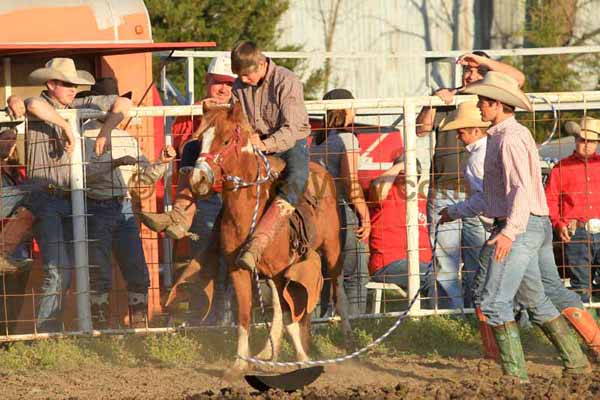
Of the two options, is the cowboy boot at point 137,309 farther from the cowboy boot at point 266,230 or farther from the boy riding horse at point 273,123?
the cowboy boot at point 266,230

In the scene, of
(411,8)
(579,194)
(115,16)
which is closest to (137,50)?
(115,16)

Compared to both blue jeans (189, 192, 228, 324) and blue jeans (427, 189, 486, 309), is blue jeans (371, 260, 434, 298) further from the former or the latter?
blue jeans (189, 192, 228, 324)

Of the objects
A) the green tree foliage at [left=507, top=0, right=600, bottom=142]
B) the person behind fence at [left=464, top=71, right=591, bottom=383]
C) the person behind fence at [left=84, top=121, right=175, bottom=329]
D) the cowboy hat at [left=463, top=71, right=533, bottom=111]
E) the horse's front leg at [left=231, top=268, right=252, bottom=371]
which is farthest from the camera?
the green tree foliage at [left=507, top=0, right=600, bottom=142]

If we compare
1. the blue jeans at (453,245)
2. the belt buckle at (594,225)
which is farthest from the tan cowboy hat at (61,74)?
the belt buckle at (594,225)

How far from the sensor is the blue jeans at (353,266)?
11.0 metres

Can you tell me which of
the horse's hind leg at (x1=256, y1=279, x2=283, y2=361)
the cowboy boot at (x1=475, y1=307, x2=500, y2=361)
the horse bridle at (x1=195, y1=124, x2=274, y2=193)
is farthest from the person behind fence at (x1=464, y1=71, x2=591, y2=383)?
the horse's hind leg at (x1=256, y1=279, x2=283, y2=361)

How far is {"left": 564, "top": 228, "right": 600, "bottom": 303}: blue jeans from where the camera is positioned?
36.0ft

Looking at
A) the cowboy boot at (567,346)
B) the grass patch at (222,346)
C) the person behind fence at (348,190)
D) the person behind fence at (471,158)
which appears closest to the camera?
the cowboy boot at (567,346)

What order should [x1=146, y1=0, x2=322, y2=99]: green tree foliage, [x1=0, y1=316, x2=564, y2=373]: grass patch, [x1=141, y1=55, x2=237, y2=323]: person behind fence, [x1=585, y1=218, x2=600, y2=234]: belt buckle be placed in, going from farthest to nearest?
1. [x1=146, y1=0, x2=322, y2=99]: green tree foliage
2. [x1=585, y1=218, x2=600, y2=234]: belt buckle
3. [x1=0, y1=316, x2=564, y2=373]: grass patch
4. [x1=141, y1=55, x2=237, y2=323]: person behind fence

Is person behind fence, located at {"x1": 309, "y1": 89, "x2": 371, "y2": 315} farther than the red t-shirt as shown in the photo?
No

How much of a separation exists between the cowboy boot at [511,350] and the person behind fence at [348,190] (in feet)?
8.53

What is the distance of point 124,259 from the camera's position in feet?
35.5

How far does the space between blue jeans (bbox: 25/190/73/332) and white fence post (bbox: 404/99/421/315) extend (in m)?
2.81

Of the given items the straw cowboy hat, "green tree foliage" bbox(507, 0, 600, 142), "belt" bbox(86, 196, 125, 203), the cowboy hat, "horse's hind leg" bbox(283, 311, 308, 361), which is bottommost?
"horse's hind leg" bbox(283, 311, 308, 361)
